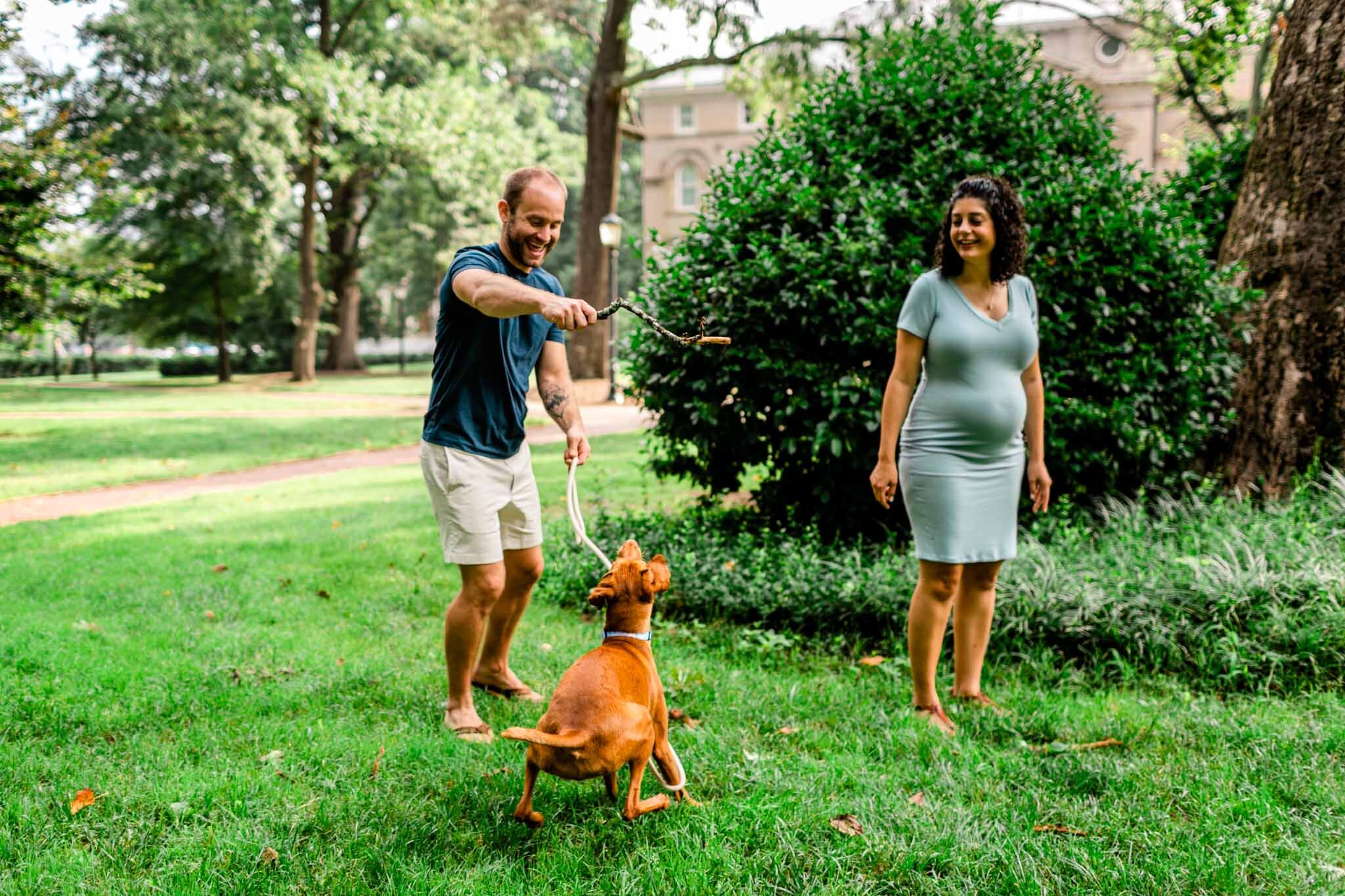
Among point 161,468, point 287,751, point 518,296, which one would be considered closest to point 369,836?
point 287,751

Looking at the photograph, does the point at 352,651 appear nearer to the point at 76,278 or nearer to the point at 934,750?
the point at 934,750

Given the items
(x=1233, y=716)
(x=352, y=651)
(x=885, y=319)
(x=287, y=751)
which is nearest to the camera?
(x=287, y=751)

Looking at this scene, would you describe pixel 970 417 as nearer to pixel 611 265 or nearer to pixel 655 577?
pixel 655 577

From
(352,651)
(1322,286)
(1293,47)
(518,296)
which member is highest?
(1293,47)

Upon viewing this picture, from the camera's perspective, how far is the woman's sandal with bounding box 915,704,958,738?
3.56 m

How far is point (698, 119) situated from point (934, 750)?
38231mm

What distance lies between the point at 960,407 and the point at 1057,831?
5.33 feet

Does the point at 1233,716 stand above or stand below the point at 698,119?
below

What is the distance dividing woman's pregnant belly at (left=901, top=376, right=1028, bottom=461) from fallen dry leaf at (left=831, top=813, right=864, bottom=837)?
156cm

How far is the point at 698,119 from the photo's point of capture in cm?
3834

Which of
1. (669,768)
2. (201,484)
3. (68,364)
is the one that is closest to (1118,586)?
(669,768)

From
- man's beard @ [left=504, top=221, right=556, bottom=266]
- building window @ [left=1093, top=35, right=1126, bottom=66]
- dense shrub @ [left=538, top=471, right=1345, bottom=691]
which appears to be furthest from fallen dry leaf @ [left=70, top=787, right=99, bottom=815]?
building window @ [left=1093, top=35, right=1126, bottom=66]

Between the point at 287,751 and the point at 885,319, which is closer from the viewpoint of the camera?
the point at 287,751

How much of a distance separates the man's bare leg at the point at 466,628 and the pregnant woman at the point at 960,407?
1640mm
